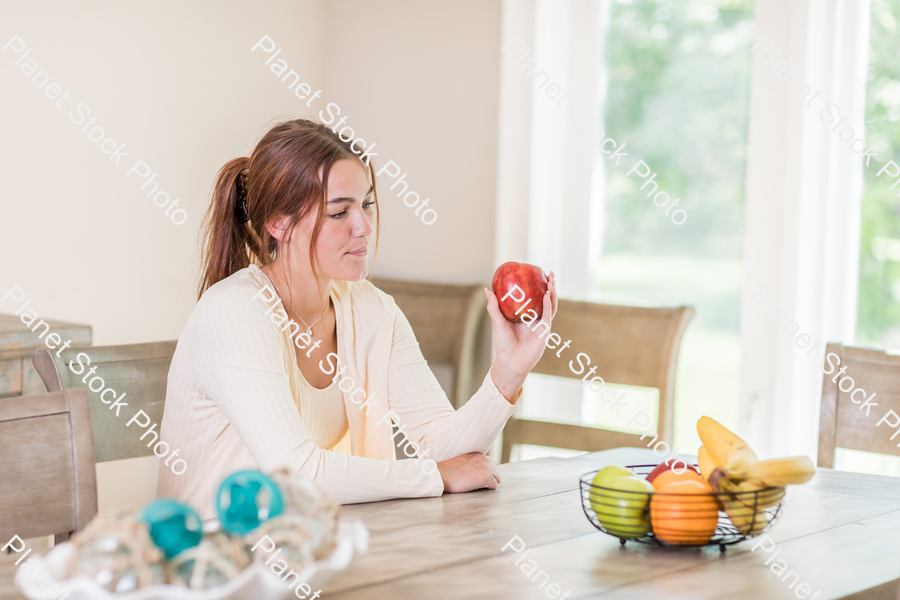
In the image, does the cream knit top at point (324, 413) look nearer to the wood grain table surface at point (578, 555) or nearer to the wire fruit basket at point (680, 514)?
the wood grain table surface at point (578, 555)

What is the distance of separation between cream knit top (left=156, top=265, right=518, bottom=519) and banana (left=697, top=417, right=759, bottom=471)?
16.2 inches

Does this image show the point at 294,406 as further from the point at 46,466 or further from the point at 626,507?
the point at 626,507

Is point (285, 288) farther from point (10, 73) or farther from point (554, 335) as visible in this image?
point (10, 73)

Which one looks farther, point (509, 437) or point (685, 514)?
point (509, 437)

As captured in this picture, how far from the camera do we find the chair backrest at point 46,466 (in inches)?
43.7

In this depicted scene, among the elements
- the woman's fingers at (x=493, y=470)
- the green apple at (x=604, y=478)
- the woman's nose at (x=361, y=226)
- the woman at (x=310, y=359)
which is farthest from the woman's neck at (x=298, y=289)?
the green apple at (x=604, y=478)

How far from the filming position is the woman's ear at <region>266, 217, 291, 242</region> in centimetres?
160

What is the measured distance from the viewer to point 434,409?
1.65 metres

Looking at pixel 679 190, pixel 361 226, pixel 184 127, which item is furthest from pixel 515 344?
pixel 184 127

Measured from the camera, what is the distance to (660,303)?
2604 mm

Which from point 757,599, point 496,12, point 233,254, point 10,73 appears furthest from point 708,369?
point 10,73

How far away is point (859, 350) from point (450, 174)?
143 cm

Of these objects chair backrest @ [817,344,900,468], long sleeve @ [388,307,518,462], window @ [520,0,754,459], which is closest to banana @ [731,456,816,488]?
long sleeve @ [388,307,518,462]

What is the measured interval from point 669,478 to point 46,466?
2.52 ft
